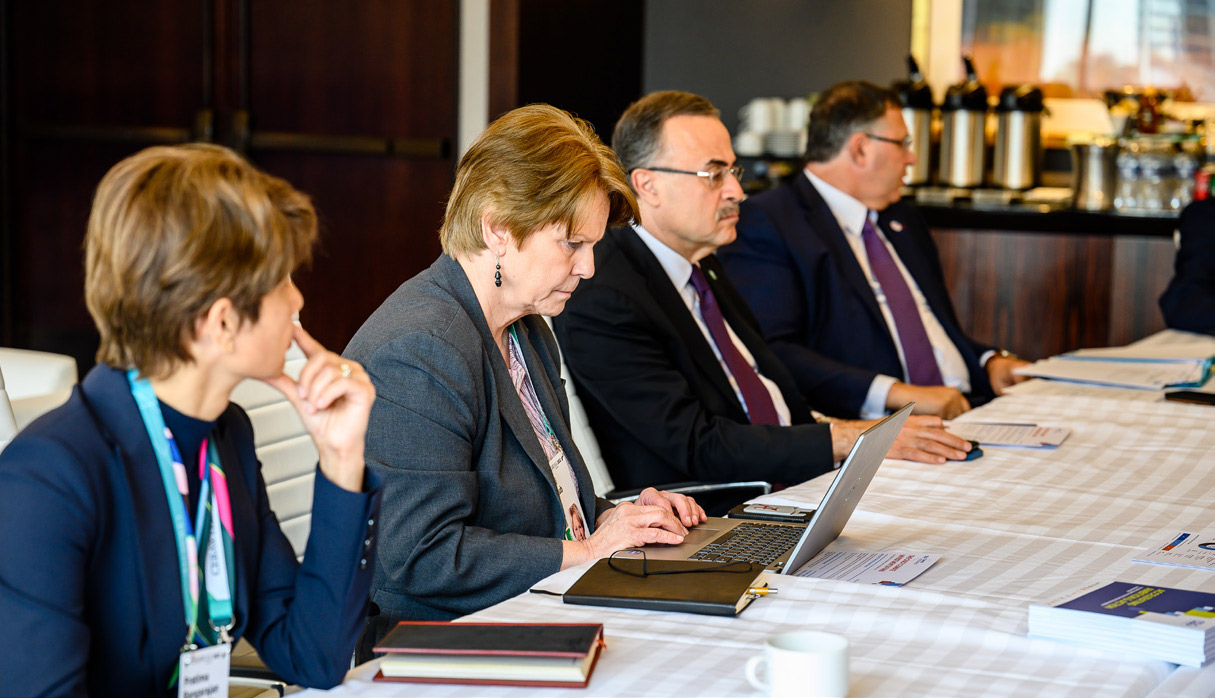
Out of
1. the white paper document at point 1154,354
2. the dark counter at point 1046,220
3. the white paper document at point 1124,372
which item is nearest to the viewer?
the white paper document at point 1124,372

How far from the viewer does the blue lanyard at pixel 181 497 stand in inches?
44.1

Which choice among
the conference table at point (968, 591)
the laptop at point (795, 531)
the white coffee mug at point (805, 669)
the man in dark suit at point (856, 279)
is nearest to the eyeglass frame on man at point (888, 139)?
the man in dark suit at point (856, 279)

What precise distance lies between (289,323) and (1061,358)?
8.62ft

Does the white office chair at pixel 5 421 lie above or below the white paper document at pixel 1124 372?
above

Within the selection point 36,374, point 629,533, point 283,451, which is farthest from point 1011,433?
point 36,374

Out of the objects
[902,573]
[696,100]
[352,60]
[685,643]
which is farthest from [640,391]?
[352,60]

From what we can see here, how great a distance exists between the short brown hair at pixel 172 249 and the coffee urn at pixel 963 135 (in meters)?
4.25

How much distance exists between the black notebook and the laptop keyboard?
9 centimetres

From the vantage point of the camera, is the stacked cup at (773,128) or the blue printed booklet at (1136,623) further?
the stacked cup at (773,128)

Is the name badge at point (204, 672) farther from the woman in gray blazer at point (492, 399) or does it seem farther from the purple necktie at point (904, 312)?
the purple necktie at point (904, 312)

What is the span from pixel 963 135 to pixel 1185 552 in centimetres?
357

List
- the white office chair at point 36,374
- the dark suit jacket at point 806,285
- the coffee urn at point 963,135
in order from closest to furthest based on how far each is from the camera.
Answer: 1. the white office chair at point 36,374
2. the dark suit jacket at point 806,285
3. the coffee urn at point 963,135

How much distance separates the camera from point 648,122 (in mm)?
2623

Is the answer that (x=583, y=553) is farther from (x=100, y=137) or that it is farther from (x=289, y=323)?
(x=100, y=137)
